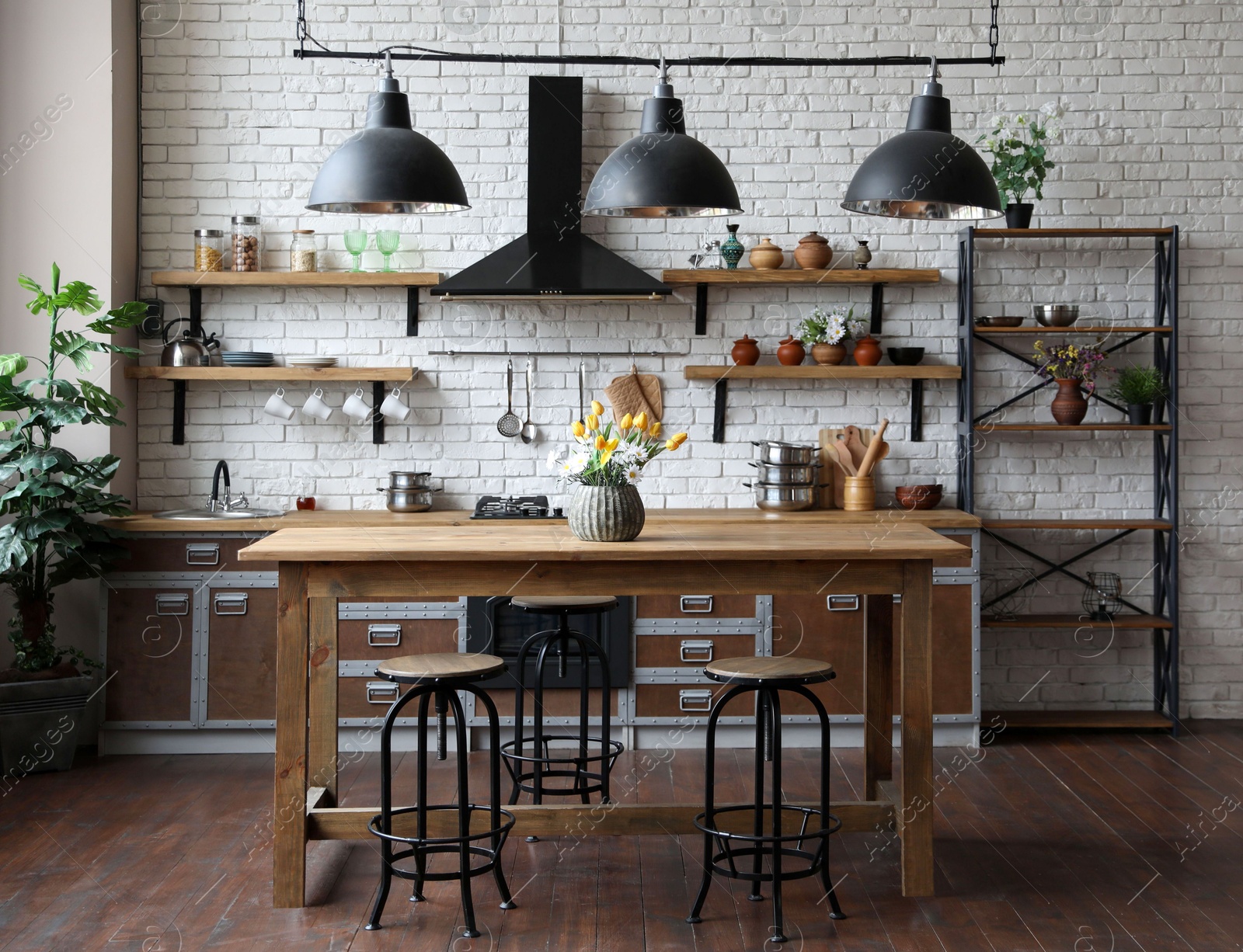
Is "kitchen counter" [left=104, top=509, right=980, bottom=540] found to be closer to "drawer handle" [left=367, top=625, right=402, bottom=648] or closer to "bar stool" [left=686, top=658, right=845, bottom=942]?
"drawer handle" [left=367, top=625, right=402, bottom=648]

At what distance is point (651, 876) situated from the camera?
3285 mm

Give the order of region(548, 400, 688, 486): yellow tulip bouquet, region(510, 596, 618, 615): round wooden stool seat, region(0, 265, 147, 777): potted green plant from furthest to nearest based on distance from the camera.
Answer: region(0, 265, 147, 777): potted green plant → region(510, 596, 618, 615): round wooden stool seat → region(548, 400, 688, 486): yellow tulip bouquet

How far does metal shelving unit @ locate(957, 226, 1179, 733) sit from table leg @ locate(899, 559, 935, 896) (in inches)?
67.0

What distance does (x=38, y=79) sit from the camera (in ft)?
15.0

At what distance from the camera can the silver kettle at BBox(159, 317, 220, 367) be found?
15.6 ft

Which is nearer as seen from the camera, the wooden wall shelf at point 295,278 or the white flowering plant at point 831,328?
the wooden wall shelf at point 295,278

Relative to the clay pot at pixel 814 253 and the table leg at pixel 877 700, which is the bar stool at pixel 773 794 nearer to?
the table leg at pixel 877 700

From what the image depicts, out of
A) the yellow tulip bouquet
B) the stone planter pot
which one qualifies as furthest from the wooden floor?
the yellow tulip bouquet

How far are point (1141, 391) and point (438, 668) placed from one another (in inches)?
131

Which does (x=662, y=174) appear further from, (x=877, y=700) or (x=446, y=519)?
(x=446, y=519)

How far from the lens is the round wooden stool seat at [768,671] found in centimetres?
295

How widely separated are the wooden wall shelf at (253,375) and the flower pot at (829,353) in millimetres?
1757

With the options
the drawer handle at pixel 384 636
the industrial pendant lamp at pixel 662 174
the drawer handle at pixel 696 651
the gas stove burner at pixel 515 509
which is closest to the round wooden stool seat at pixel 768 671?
the industrial pendant lamp at pixel 662 174

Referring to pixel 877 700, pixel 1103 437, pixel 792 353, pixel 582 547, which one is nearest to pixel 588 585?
pixel 582 547
